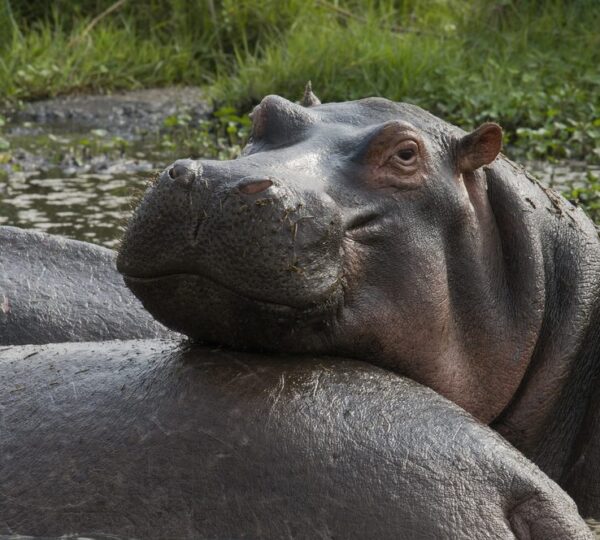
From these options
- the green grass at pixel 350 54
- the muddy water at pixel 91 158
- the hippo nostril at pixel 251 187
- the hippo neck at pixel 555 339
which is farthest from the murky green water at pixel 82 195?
the hippo nostril at pixel 251 187

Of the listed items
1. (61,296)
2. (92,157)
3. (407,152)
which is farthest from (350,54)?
(407,152)

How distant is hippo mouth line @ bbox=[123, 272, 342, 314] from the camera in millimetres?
2932

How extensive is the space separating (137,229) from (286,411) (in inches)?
19.7

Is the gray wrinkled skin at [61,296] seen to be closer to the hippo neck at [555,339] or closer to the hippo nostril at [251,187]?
the hippo neck at [555,339]

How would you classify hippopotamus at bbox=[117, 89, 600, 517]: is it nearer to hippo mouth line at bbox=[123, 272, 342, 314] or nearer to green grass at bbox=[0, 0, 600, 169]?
hippo mouth line at bbox=[123, 272, 342, 314]

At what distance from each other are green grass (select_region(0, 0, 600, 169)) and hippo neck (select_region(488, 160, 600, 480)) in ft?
17.0

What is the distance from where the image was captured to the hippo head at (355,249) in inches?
114

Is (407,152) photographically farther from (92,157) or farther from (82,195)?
(92,157)

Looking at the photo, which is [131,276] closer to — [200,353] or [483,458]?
[200,353]

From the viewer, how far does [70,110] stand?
38.4 ft

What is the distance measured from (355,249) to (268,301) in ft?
0.92

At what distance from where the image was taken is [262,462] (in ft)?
9.16

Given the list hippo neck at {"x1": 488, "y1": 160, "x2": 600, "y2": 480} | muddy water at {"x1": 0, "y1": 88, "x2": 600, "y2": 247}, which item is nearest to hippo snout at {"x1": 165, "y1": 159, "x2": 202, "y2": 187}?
hippo neck at {"x1": 488, "y1": 160, "x2": 600, "y2": 480}

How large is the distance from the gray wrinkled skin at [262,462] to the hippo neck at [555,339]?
2.11 ft
